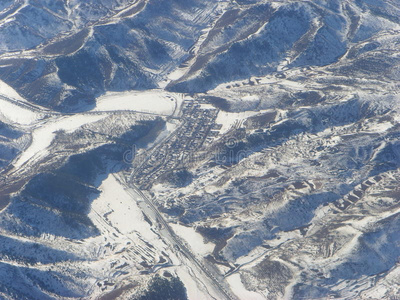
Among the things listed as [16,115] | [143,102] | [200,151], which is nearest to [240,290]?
[200,151]

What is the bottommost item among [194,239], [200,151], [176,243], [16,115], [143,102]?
[194,239]

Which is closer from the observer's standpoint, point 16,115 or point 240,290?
point 240,290

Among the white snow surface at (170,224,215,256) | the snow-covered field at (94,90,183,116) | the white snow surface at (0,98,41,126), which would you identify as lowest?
the white snow surface at (170,224,215,256)

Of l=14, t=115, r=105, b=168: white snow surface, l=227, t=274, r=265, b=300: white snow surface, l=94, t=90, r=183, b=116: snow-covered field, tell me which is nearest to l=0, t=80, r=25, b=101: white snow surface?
l=14, t=115, r=105, b=168: white snow surface

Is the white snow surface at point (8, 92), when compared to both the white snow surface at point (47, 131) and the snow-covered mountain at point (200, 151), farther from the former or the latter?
the white snow surface at point (47, 131)

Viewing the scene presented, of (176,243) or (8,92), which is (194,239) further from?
(8,92)

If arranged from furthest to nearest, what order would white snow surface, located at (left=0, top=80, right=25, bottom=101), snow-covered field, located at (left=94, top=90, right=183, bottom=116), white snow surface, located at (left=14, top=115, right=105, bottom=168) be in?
white snow surface, located at (left=0, top=80, right=25, bottom=101)
snow-covered field, located at (left=94, top=90, right=183, bottom=116)
white snow surface, located at (left=14, top=115, right=105, bottom=168)

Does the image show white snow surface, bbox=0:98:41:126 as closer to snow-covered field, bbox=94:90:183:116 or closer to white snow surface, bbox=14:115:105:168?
white snow surface, bbox=14:115:105:168

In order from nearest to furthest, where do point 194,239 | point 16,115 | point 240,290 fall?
point 240,290 < point 194,239 < point 16,115

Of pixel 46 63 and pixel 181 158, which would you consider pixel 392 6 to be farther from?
pixel 46 63
